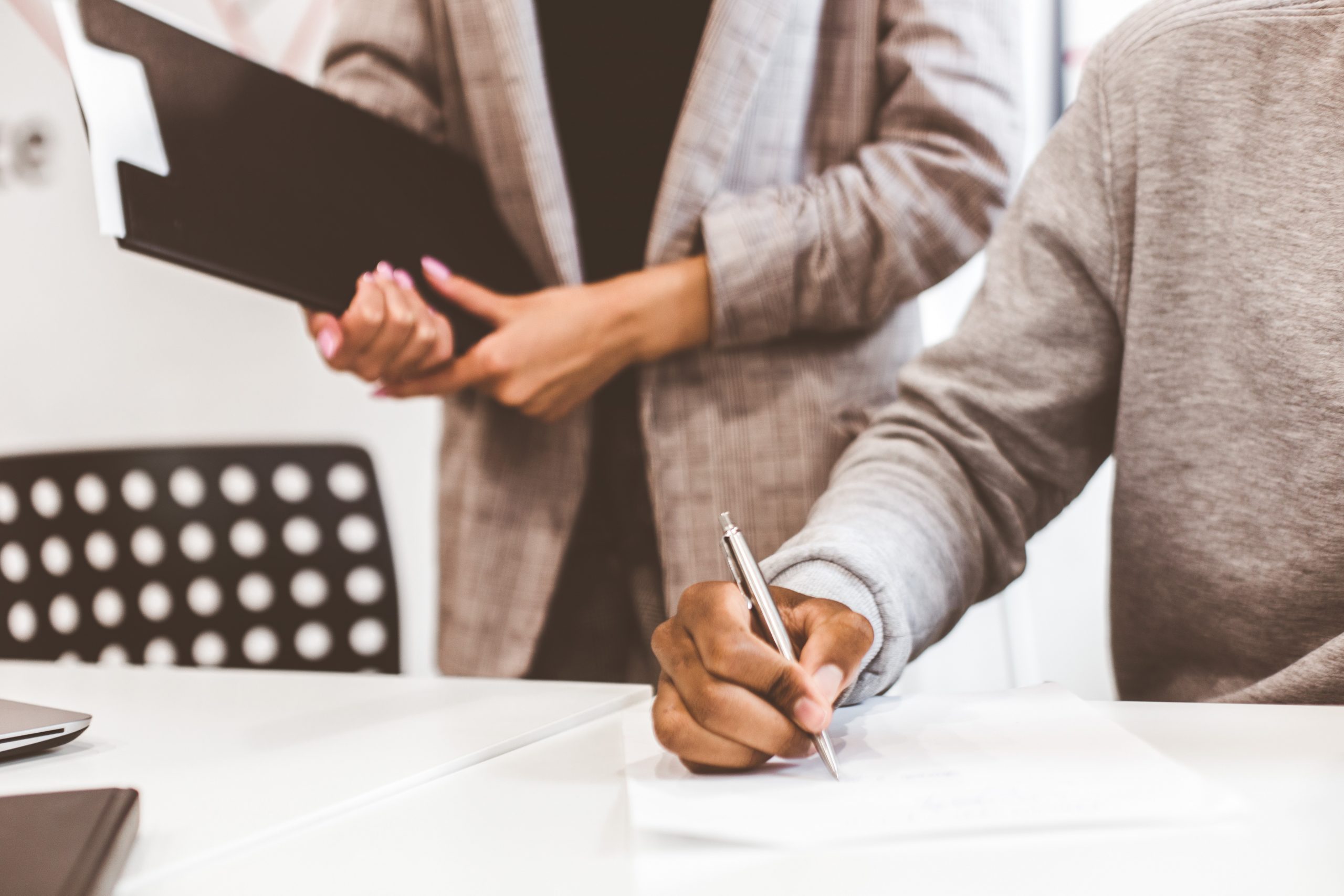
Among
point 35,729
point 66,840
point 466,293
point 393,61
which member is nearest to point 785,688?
point 66,840

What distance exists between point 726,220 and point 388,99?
0.34 m

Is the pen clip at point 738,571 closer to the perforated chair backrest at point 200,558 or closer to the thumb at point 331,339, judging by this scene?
the thumb at point 331,339

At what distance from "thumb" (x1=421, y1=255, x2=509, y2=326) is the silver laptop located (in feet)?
1.23

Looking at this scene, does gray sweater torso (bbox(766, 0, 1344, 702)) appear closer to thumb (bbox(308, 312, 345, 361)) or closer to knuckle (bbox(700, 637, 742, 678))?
knuckle (bbox(700, 637, 742, 678))

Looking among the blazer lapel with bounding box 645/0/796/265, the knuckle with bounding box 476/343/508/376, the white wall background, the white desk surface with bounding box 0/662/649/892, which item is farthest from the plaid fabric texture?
the white wall background

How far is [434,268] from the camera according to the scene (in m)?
0.73

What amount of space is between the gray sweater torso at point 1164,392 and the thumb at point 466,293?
0.30m

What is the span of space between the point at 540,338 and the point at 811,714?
45cm

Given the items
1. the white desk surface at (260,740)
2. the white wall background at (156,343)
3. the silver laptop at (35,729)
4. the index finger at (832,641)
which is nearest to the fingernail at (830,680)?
the index finger at (832,641)

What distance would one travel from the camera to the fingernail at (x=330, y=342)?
2.22 feet

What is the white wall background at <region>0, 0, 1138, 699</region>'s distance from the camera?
1.62 m

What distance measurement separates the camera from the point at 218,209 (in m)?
0.59

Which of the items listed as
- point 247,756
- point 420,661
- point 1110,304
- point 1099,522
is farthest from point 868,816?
point 420,661

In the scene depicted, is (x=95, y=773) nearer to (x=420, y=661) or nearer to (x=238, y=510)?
(x=238, y=510)
